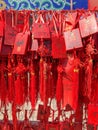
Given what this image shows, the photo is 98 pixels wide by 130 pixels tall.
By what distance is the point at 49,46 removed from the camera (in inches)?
45.7

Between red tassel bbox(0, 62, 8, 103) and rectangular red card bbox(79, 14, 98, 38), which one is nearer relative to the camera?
rectangular red card bbox(79, 14, 98, 38)

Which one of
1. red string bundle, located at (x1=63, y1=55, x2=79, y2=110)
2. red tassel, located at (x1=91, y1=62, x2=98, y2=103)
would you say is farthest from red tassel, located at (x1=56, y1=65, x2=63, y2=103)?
red tassel, located at (x1=91, y1=62, x2=98, y2=103)

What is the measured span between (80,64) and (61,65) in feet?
0.29

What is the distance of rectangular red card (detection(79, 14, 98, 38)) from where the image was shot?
1102mm

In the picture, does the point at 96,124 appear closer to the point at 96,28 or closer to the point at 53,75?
the point at 53,75

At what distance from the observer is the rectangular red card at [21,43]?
3.72 ft

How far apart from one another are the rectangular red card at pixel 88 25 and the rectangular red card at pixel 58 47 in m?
0.10

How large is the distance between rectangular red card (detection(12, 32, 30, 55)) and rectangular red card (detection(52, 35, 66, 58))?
0.39ft

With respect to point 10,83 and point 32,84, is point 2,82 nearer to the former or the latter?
point 10,83

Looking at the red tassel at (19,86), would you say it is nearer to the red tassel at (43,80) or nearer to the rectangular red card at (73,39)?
the red tassel at (43,80)

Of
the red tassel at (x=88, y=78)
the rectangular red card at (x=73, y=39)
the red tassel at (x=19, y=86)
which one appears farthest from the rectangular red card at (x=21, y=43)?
the red tassel at (x=88, y=78)

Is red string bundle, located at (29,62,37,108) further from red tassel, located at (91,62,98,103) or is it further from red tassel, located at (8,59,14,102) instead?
red tassel, located at (91,62,98,103)

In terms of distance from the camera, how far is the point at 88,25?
1.12 m

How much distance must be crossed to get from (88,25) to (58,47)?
16 centimetres
